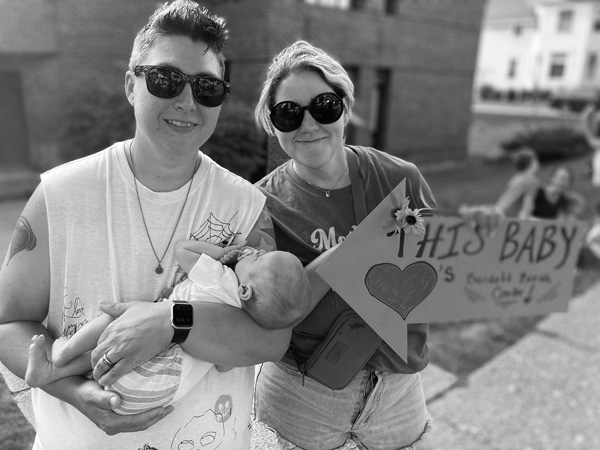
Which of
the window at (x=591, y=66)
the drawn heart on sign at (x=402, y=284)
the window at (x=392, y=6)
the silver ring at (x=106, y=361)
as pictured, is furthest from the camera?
the window at (x=591, y=66)

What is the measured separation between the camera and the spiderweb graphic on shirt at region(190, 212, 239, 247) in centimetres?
150

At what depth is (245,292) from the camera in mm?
1525

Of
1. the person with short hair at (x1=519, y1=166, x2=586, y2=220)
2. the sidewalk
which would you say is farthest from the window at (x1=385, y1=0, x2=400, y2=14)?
the sidewalk

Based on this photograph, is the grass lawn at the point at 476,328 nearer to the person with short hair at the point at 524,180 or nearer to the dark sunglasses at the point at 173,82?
the person with short hair at the point at 524,180

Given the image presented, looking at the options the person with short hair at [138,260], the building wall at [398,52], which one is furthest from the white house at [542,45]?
the person with short hair at [138,260]

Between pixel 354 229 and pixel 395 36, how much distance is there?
38.7ft

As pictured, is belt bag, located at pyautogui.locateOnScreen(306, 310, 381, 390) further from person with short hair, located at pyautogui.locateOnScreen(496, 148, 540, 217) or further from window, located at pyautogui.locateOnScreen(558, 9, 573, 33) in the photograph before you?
window, located at pyautogui.locateOnScreen(558, 9, 573, 33)

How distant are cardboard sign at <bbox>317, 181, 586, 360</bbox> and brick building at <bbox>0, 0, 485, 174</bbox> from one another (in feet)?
19.9

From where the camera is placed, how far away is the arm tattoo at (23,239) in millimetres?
1387

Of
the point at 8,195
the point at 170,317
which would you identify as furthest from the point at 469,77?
the point at 170,317

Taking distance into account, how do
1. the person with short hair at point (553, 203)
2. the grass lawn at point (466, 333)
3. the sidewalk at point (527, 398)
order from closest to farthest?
the grass lawn at point (466, 333) → the sidewalk at point (527, 398) → the person with short hair at point (553, 203)

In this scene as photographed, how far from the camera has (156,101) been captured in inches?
55.0

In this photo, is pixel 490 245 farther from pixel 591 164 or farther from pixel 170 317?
pixel 591 164

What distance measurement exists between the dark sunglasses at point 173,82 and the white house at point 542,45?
134 ft
